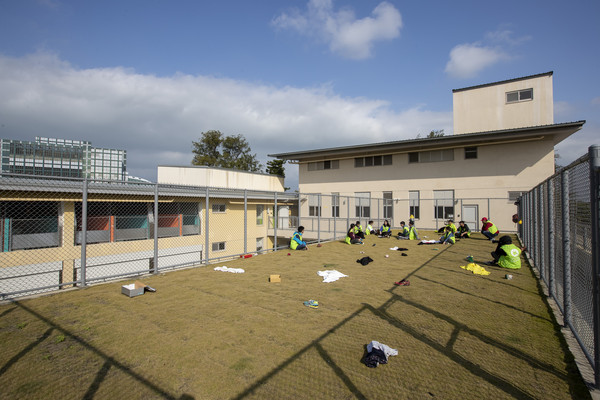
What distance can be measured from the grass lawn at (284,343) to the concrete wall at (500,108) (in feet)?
75.7

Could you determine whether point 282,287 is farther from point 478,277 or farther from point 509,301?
point 478,277

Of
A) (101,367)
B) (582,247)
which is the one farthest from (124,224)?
(582,247)

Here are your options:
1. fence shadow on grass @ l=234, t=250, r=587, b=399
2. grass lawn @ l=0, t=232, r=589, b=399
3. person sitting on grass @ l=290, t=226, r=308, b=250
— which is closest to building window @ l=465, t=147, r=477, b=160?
person sitting on grass @ l=290, t=226, r=308, b=250

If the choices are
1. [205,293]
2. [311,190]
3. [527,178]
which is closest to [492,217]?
[527,178]

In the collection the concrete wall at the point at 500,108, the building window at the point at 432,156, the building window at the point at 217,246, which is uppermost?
the concrete wall at the point at 500,108

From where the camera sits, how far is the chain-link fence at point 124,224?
9.28 meters

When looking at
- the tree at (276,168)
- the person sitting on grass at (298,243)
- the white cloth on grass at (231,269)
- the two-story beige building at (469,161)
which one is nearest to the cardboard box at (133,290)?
the white cloth on grass at (231,269)

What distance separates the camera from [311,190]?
100ft

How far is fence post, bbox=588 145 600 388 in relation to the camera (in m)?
2.86

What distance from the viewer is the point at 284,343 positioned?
396 cm

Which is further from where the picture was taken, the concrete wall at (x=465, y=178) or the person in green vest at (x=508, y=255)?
the concrete wall at (x=465, y=178)

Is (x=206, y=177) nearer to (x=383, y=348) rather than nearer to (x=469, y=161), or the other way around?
(x=469, y=161)

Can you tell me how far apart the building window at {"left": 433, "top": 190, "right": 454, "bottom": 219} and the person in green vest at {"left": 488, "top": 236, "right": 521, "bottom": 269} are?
14762mm

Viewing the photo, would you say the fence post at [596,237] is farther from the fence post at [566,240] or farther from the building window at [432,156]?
the building window at [432,156]
